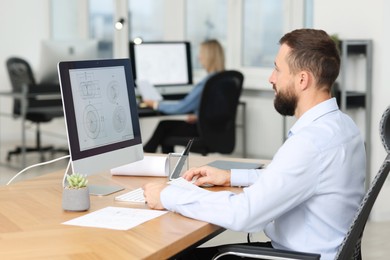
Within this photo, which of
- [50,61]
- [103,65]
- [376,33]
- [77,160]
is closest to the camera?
[77,160]

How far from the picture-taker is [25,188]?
101 inches

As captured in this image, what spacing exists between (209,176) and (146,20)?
6.00 metres

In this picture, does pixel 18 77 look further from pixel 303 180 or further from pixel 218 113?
pixel 303 180

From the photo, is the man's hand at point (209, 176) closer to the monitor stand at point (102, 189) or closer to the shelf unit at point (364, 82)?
the monitor stand at point (102, 189)

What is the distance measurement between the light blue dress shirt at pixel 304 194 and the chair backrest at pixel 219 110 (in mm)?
3321

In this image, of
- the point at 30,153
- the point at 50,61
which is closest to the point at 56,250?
the point at 50,61

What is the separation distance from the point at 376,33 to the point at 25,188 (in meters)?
3.07

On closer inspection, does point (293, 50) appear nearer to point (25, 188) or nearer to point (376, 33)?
point (25, 188)

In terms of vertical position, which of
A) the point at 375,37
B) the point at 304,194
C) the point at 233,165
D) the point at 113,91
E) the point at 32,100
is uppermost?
the point at 375,37

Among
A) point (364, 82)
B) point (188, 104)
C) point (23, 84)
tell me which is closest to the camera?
point (364, 82)

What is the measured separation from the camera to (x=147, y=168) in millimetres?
2789

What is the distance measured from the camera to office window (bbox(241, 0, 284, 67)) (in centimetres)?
692

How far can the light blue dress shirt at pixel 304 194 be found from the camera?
Result: 6.46 ft

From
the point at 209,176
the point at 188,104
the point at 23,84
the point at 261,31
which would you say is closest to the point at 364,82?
the point at 188,104
